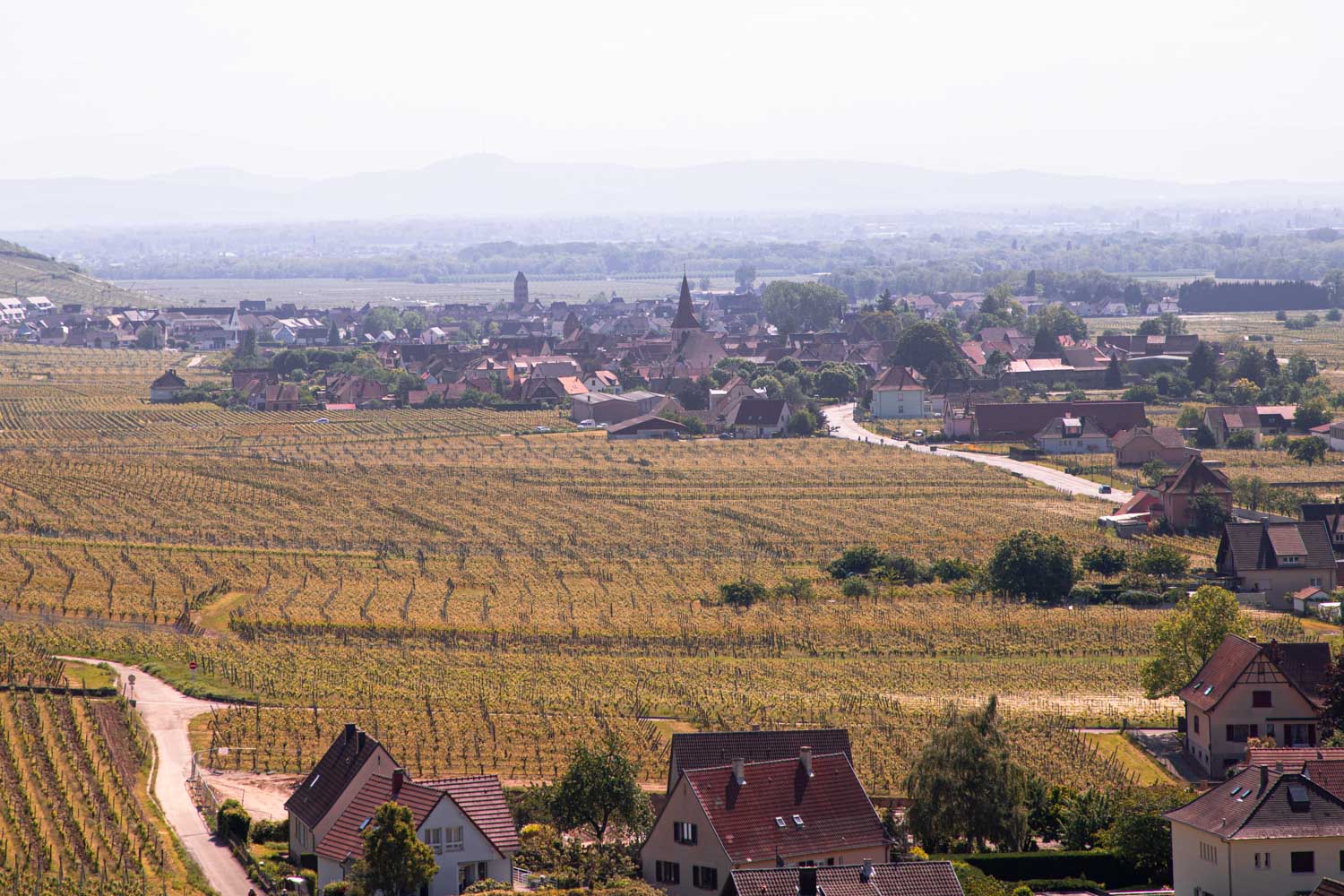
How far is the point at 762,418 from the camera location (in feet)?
262

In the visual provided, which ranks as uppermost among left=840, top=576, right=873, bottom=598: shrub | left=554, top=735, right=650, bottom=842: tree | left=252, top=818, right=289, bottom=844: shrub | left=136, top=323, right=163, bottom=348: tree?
left=554, top=735, right=650, bottom=842: tree

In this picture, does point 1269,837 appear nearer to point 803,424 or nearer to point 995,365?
point 803,424

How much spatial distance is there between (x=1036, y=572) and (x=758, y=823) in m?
23.0

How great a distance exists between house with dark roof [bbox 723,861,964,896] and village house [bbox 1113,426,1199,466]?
48.1m

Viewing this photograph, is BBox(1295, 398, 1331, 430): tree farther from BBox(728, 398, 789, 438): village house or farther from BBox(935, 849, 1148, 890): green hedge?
BBox(935, 849, 1148, 890): green hedge

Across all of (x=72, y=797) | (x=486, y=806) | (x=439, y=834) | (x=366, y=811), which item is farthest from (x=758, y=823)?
(x=72, y=797)

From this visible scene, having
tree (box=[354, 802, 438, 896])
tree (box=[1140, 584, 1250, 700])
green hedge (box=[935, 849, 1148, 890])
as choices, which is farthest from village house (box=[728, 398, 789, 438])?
tree (box=[354, 802, 438, 896])

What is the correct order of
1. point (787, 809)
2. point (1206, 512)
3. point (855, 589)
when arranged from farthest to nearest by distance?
point (1206, 512), point (855, 589), point (787, 809)

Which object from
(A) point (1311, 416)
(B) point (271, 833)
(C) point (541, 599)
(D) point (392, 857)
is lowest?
(A) point (1311, 416)

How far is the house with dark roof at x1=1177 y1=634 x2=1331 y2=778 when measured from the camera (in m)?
31.7

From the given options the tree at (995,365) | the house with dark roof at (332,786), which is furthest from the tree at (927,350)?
the house with dark roof at (332,786)

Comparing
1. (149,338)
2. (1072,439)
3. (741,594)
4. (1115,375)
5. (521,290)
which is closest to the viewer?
(741,594)

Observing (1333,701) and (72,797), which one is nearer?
(72,797)

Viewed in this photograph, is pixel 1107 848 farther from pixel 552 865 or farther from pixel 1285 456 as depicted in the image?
pixel 1285 456
